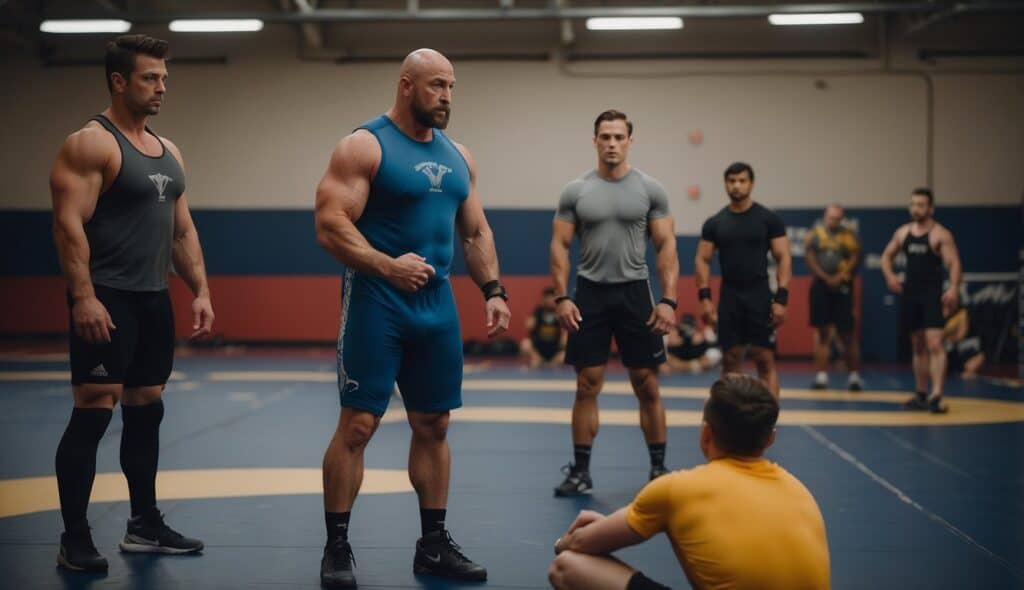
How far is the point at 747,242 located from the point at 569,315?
7.48 feet

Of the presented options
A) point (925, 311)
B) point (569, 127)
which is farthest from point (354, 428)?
point (569, 127)

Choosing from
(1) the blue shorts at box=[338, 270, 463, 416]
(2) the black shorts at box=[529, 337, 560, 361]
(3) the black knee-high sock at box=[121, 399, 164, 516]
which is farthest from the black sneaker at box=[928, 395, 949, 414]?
(3) the black knee-high sock at box=[121, 399, 164, 516]

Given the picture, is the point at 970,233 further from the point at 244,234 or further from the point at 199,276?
the point at 199,276

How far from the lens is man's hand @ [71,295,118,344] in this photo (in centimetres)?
371

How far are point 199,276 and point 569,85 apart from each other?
38.6 ft

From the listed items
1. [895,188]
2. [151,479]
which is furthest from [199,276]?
[895,188]

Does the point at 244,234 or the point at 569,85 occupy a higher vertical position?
the point at 569,85

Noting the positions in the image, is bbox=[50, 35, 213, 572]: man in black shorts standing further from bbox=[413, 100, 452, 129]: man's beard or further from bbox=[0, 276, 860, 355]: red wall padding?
bbox=[0, 276, 860, 355]: red wall padding

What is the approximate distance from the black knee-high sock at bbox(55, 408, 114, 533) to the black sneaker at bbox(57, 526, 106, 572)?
3 cm

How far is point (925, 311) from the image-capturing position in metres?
9.05

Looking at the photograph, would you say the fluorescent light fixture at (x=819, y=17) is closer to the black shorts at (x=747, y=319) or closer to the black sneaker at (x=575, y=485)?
the black shorts at (x=747, y=319)

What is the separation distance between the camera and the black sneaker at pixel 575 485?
539cm

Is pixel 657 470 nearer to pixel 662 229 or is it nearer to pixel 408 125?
pixel 662 229

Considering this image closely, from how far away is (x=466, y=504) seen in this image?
5152mm
